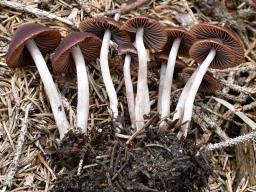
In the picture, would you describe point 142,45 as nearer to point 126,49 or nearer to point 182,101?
point 126,49

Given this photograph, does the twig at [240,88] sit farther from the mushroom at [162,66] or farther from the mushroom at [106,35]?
the mushroom at [106,35]

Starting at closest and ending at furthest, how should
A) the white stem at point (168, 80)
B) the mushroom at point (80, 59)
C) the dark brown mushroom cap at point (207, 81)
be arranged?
the mushroom at point (80, 59) < the white stem at point (168, 80) < the dark brown mushroom cap at point (207, 81)

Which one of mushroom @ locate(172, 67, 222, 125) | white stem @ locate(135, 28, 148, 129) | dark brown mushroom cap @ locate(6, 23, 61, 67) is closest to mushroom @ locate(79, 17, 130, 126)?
white stem @ locate(135, 28, 148, 129)

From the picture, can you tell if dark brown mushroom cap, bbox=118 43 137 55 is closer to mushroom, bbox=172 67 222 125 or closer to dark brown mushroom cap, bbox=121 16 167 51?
dark brown mushroom cap, bbox=121 16 167 51

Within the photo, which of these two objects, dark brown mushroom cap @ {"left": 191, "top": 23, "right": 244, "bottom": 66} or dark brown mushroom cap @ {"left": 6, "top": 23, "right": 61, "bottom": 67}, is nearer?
dark brown mushroom cap @ {"left": 6, "top": 23, "right": 61, "bottom": 67}

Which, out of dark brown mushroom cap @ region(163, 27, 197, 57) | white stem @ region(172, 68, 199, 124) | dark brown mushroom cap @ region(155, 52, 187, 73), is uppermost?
dark brown mushroom cap @ region(163, 27, 197, 57)

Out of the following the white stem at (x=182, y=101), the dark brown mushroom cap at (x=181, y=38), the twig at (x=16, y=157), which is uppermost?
the dark brown mushroom cap at (x=181, y=38)

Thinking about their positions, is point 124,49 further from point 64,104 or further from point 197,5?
point 197,5

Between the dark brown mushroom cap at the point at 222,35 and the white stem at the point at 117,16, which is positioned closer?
the dark brown mushroom cap at the point at 222,35

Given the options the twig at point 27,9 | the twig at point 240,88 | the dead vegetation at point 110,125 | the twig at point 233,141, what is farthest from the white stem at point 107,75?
the twig at point 240,88
